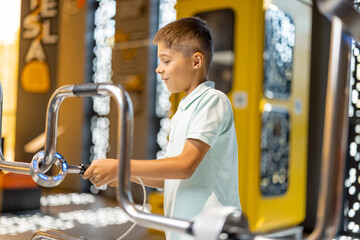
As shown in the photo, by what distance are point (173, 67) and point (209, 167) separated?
0.25m

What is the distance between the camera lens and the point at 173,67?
3.36 ft

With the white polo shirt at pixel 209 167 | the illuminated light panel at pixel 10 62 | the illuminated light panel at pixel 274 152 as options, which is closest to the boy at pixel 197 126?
the white polo shirt at pixel 209 167

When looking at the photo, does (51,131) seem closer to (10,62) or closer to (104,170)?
(104,170)

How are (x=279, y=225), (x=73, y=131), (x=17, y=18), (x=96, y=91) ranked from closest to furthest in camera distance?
(x=96, y=91), (x=279, y=225), (x=73, y=131), (x=17, y=18)

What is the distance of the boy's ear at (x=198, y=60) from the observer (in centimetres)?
104

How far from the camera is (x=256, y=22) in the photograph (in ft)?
9.43

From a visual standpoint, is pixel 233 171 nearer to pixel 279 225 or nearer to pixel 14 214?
pixel 279 225

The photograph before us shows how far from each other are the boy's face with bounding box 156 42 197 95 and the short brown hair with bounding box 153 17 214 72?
12mm

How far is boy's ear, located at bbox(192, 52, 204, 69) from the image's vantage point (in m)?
1.04

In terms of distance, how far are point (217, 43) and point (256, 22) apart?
0.38m

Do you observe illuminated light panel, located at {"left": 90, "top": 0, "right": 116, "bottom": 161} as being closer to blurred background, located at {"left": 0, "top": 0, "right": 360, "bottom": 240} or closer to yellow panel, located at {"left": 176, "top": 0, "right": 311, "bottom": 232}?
blurred background, located at {"left": 0, "top": 0, "right": 360, "bottom": 240}

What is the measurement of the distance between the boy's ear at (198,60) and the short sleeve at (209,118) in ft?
0.28


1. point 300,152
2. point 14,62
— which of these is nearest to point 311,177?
point 300,152

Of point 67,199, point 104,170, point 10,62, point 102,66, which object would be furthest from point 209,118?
point 10,62
